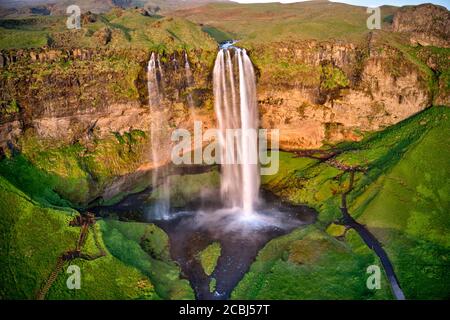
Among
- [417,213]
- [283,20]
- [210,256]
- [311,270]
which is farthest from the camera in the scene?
[283,20]

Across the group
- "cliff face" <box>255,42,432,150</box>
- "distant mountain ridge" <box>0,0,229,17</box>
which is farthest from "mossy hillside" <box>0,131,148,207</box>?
"distant mountain ridge" <box>0,0,229,17</box>

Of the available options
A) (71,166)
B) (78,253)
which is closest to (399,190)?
(78,253)

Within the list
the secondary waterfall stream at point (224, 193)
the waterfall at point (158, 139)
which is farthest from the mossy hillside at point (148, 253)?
the waterfall at point (158, 139)

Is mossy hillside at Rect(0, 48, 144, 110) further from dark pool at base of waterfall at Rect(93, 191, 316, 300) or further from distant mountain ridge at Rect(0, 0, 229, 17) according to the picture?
distant mountain ridge at Rect(0, 0, 229, 17)

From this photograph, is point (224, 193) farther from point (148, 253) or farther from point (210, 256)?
point (148, 253)

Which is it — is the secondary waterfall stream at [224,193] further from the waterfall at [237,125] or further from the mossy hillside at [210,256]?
the mossy hillside at [210,256]
